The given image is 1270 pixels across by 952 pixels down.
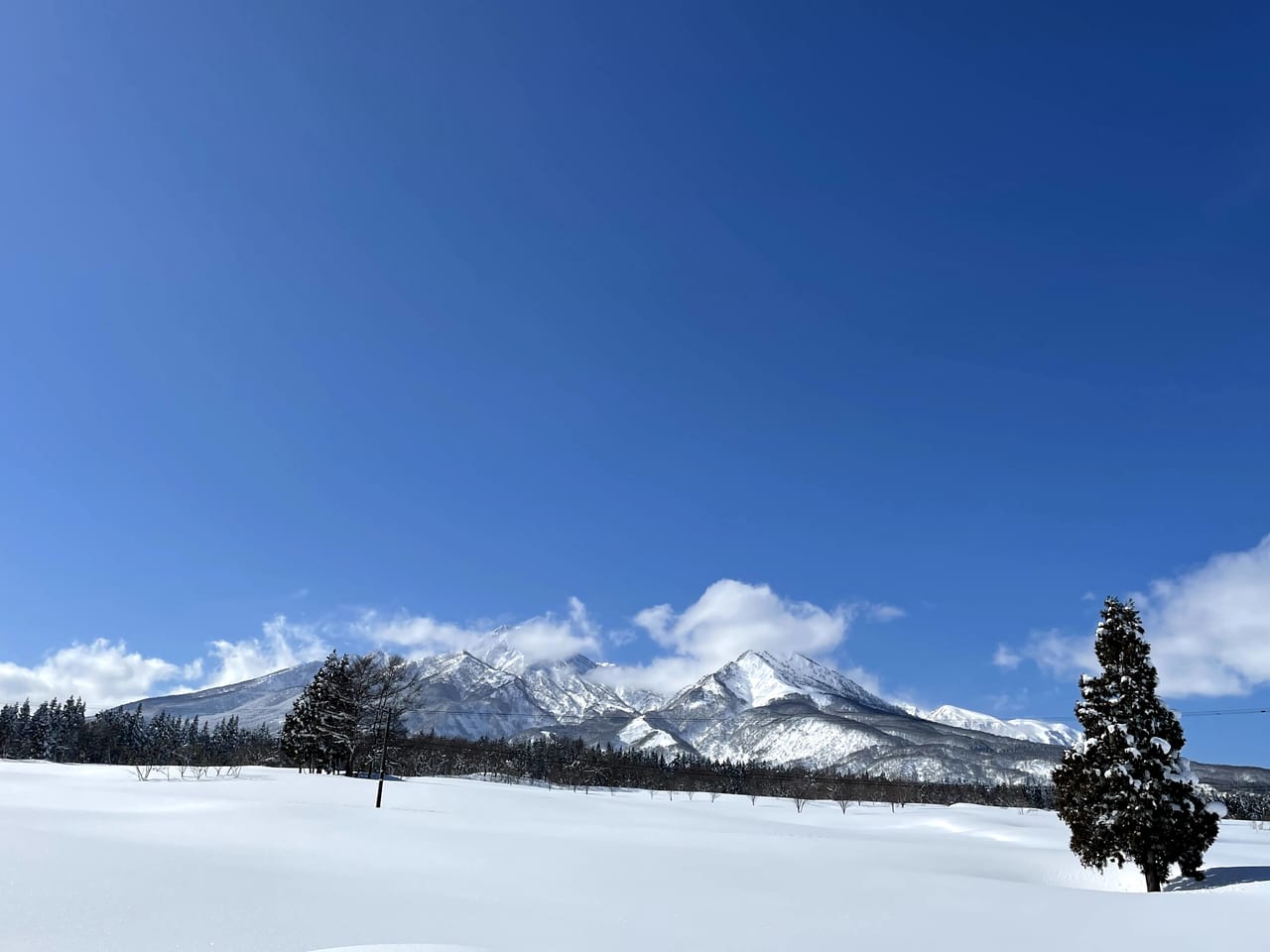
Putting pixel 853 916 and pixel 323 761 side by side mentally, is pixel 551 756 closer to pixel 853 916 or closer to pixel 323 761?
pixel 323 761

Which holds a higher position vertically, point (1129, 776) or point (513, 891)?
point (1129, 776)

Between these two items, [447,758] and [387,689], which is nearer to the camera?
[387,689]

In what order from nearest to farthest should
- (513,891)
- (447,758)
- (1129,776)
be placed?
1. (513,891)
2. (1129,776)
3. (447,758)

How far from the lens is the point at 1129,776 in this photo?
28.3 metres

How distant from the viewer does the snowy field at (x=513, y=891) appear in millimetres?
13539

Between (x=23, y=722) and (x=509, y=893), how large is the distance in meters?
166

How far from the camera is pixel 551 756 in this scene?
181125mm

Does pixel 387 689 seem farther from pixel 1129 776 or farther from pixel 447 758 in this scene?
pixel 447 758

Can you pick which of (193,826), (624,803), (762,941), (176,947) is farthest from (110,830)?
(624,803)

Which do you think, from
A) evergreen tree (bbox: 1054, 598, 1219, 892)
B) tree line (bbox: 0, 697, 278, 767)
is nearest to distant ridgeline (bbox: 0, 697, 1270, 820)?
tree line (bbox: 0, 697, 278, 767)

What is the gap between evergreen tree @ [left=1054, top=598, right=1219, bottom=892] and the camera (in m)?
27.6

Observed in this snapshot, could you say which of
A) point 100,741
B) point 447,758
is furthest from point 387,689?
point 100,741

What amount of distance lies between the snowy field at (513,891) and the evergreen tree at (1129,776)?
204cm

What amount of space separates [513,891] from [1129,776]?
77.9 feet
